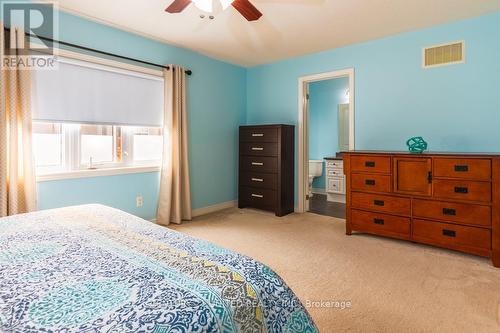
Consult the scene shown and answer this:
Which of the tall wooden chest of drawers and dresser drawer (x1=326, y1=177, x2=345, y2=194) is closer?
the tall wooden chest of drawers

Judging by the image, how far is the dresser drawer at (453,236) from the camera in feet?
8.58

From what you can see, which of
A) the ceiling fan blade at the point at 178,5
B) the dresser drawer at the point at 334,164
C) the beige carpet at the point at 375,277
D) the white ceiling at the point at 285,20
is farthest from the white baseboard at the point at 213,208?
the ceiling fan blade at the point at 178,5

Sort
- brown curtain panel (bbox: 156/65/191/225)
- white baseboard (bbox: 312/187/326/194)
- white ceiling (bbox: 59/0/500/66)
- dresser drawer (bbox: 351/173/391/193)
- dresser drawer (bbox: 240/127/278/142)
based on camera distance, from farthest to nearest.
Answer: white baseboard (bbox: 312/187/326/194) < dresser drawer (bbox: 240/127/278/142) < brown curtain panel (bbox: 156/65/191/225) < dresser drawer (bbox: 351/173/391/193) < white ceiling (bbox: 59/0/500/66)

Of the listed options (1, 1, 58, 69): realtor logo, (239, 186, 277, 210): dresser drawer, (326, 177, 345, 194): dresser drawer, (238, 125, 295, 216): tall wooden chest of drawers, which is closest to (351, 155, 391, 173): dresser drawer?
(238, 125, 295, 216): tall wooden chest of drawers

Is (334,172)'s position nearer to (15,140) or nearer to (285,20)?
(285,20)

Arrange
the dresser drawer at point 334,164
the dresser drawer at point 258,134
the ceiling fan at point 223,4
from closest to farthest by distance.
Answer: the ceiling fan at point 223,4 < the dresser drawer at point 258,134 < the dresser drawer at point 334,164

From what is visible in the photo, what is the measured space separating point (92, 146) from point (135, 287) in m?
2.85

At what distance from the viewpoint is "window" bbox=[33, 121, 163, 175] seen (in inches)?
116

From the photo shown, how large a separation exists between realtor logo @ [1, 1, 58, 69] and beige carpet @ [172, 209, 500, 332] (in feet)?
7.64

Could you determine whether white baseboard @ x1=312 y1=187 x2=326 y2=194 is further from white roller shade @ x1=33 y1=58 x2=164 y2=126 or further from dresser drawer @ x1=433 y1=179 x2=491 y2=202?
white roller shade @ x1=33 y1=58 x2=164 y2=126

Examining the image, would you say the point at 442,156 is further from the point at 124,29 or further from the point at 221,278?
the point at 124,29

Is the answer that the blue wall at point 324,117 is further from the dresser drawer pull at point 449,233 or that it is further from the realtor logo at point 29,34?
the realtor logo at point 29,34

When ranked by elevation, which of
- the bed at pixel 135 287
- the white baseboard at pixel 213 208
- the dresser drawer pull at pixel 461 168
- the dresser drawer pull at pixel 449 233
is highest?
the dresser drawer pull at pixel 461 168

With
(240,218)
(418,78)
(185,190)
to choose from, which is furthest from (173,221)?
(418,78)
